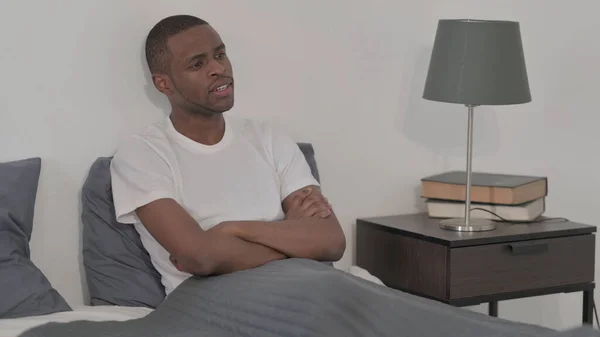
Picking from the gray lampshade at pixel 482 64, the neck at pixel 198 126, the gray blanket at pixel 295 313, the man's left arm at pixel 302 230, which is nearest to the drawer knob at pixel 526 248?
the gray lampshade at pixel 482 64

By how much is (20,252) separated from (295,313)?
77 cm

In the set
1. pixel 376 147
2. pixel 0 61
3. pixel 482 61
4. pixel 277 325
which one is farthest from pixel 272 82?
pixel 277 325

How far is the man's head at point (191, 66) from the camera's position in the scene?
227 cm

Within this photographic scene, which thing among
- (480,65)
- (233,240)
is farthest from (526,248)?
(233,240)

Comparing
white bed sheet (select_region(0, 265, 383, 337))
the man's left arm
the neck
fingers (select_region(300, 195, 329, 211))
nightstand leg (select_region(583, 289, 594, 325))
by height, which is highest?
the neck

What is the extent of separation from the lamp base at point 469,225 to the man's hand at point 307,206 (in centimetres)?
41

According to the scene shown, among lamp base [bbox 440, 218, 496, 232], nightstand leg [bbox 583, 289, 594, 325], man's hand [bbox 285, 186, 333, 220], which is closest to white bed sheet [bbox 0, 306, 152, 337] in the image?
man's hand [bbox 285, 186, 333, 220]

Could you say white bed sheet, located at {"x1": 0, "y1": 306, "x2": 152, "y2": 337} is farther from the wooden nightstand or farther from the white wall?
the wooden nightstand

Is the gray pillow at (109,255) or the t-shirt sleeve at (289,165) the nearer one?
the gray pillow at (109,255)

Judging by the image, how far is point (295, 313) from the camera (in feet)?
5.69

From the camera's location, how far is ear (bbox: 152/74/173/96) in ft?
7.59

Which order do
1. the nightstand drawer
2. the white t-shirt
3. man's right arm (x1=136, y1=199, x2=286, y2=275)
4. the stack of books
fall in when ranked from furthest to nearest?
the stack of books → the nightstand drawer → the white t-shirt → man's right arm (x1=136, y1=199, x2=286, y2=275)

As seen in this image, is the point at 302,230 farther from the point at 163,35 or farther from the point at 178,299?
the point at 163,35

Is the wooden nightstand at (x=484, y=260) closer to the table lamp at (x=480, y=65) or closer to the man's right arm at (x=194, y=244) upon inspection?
the table lamp at (x=480, y=65)
